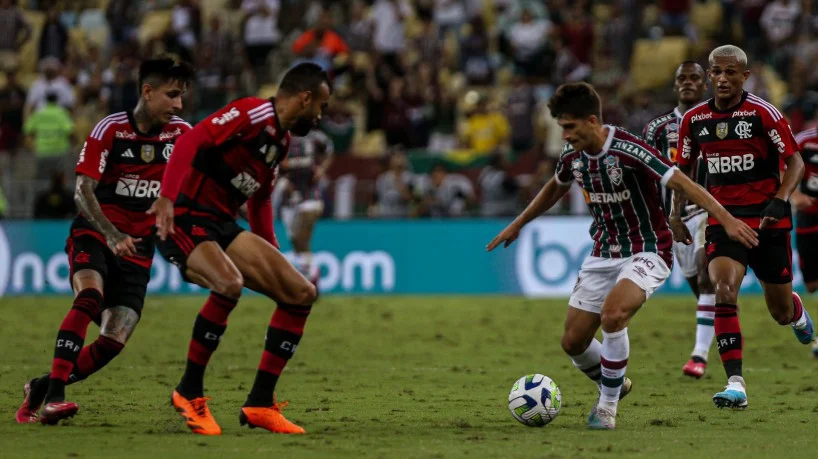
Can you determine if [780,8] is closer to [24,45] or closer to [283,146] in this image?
[24,45]

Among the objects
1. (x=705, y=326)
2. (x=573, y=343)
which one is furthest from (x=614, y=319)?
(x=705, y=326)

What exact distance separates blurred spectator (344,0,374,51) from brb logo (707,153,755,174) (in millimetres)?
17748

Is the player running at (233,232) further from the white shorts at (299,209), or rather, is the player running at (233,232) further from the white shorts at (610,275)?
the white shorts at (299,209)

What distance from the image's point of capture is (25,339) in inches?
596

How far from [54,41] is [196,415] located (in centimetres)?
2153

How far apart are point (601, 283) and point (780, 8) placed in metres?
A: 17.6

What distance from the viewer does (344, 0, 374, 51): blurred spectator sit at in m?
27.5

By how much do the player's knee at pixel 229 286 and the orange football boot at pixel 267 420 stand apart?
0.76 meters

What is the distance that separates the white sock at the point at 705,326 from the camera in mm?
11789

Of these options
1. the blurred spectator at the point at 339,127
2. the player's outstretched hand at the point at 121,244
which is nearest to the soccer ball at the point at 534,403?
the player's outstretched hand at the point at 121,244

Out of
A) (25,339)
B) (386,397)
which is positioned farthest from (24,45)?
(386,397)

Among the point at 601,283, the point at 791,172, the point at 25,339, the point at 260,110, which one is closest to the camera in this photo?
the point at 260,110

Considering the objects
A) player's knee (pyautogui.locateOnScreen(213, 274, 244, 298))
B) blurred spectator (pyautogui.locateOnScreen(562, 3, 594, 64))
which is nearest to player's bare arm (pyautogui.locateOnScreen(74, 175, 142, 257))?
player's knee (pyautogui.locateOnScreen(213, 274, 244, 298))

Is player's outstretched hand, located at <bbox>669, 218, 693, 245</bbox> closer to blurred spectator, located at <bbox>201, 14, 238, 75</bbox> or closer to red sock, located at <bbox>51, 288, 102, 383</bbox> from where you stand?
red sock, located at <bbox>51, 288, 102, 383</bbox>
